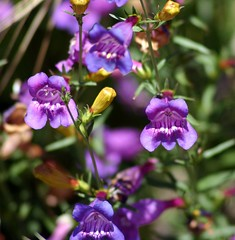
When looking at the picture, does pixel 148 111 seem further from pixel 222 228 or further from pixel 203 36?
pixel 203 36

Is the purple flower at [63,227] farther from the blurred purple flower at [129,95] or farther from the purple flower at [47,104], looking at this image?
the blurred purple flower at [129,95]

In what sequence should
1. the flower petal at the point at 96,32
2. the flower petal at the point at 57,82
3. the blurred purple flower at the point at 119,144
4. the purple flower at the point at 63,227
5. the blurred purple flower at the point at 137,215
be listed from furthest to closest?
the blurred purple flower at the point at 119,144 < the purple flower at the point at 63,227 < the blurred purple flower at the point at 137,215 < the flower petal at the point at 57,82 < the flower petal at the point at 96,32

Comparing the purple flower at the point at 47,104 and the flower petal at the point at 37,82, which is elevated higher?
the flower petal at the point at 37,82

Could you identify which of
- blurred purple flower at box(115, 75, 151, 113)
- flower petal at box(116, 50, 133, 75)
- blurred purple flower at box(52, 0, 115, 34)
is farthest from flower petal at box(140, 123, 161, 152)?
blurred purple flower at box(115, 75, 151, 113)

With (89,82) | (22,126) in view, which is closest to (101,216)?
(89,82)

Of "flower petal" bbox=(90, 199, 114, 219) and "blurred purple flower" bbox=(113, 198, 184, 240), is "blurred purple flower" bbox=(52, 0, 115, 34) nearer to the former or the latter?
"blurred purple flower" bbox=(113, 198, 184, 240)

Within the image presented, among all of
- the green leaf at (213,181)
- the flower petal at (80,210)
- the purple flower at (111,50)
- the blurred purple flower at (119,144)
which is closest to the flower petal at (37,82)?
the purple flower at (111,50)
